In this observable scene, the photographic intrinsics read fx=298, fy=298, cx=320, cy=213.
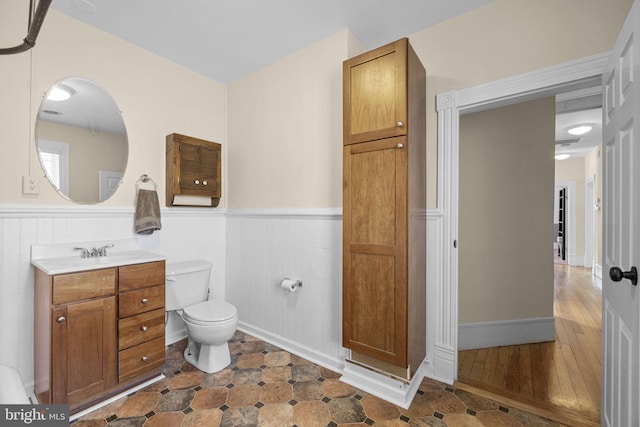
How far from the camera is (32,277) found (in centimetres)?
189

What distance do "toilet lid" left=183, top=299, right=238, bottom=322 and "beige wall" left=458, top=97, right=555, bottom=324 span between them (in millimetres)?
2015

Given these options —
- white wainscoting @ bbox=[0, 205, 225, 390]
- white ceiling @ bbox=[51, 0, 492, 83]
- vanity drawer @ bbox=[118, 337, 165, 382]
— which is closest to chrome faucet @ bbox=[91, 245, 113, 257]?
white wainscoting @ bbox=[0, 205, 225, 390]

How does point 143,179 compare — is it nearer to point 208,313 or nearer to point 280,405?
point 208,313

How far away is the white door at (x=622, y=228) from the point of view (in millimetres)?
1073

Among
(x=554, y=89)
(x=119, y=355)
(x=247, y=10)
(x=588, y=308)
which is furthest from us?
(x=588, y=308)

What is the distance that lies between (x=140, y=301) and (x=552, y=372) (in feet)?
9.76

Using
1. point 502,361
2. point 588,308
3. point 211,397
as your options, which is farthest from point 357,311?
point 588,308

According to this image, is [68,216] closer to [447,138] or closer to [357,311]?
[357,311]

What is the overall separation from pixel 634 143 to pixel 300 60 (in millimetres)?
2143

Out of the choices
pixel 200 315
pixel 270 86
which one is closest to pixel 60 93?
pixel 270 86

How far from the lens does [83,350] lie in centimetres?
172

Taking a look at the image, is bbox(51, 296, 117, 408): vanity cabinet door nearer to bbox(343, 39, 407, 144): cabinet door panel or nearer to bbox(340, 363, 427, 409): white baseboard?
bbox(340, 363, 427, 409): white baseboard

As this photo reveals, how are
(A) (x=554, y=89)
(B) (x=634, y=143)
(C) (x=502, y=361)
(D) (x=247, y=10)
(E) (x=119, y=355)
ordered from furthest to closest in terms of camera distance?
1. (C) (x=502, y=361)
2. (D) (x=247, y=10)
3. (E) (x=119, y=355)
4. (A) (x=554, y=89)
5. (B) (x=634, y=143)

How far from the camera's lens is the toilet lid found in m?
2.12
